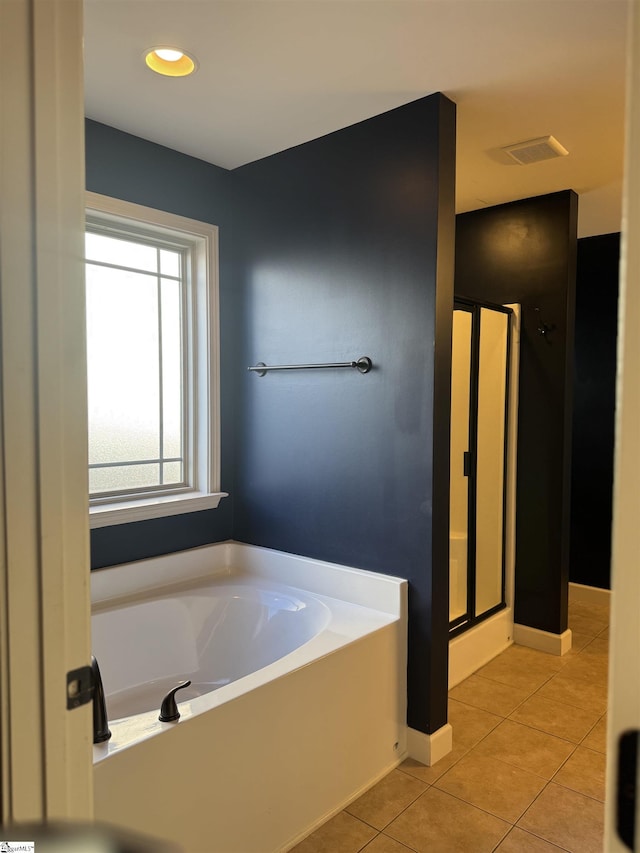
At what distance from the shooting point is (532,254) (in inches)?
141

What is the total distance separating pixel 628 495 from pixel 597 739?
2660 millimetres

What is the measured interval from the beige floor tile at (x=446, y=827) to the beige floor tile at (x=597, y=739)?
0.70 meters

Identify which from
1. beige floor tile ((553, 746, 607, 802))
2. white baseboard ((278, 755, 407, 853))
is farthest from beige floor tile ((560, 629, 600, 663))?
white baseboard ((278, 755, 407, 853))

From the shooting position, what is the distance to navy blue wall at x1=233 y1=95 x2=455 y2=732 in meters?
2.45

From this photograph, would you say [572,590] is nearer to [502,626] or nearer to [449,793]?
[502,626]

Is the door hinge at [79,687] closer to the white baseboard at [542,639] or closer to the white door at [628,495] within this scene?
the white door at [628,495]

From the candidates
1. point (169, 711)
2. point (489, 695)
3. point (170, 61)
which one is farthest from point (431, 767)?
point (170, 61)

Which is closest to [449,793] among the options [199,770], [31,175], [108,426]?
[199,770]

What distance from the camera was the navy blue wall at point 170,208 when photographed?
8.74 ft

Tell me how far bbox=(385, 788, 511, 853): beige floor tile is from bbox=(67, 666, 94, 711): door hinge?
1.48 m

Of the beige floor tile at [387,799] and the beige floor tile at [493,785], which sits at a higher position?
the beige floor tile at [493,785]

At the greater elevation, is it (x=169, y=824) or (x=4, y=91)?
(x=4, y=91)

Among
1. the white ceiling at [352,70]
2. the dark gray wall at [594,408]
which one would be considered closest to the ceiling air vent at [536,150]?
the white ceiling at [352,70]

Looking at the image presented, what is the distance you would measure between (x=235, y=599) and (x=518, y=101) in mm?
2400
